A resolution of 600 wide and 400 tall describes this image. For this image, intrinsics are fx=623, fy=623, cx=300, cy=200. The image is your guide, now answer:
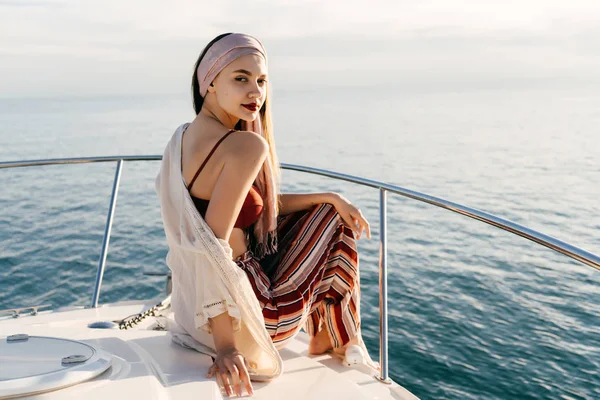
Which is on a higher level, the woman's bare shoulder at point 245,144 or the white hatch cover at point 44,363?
the woman's bare shoulder at point 245,144

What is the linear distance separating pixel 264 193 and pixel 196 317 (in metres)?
0.49

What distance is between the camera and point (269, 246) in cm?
208

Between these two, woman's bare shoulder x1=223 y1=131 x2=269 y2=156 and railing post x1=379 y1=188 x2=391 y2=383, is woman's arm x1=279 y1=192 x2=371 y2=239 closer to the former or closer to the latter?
railing post x1=379 y1=188 x2=391 y2=383

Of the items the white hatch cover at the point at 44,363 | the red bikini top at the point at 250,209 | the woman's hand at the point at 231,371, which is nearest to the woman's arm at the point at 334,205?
the red bikini top at the point at 250,209

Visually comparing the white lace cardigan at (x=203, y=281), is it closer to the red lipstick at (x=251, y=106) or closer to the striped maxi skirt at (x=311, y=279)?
the striped maxi skirt at (x=311, y=279)

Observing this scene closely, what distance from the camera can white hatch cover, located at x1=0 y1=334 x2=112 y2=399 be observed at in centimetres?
132

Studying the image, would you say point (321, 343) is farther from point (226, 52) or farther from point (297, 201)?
point (226, 52)

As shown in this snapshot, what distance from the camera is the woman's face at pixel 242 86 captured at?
182cm

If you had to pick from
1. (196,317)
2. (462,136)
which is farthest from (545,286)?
(462,136)

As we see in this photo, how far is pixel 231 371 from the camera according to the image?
163 cm

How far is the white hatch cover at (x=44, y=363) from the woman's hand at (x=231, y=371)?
28cm

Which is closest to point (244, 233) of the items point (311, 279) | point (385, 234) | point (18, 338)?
point (311, 279)

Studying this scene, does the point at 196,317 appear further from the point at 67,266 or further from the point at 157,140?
the point at 157,140

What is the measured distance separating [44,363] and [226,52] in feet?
3.17
